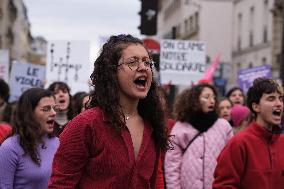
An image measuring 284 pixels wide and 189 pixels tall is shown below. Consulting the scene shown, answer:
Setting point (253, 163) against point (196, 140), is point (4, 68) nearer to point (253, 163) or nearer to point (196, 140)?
point (196, 140)

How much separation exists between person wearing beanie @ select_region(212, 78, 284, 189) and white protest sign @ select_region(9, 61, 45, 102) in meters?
7.62

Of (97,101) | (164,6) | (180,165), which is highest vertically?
(164,6)

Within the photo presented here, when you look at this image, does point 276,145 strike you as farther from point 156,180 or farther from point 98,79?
point 98,79

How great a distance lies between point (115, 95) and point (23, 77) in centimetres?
892

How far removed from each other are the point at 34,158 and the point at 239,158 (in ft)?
4.61

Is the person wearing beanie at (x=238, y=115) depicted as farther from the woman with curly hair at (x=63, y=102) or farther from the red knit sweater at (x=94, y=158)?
the red knit sweater at (x=94, y=158)

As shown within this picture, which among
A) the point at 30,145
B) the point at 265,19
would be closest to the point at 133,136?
the point at 30,145

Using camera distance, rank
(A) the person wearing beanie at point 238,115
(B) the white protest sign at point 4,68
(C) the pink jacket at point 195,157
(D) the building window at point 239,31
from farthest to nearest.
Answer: (D) the building window at point 239,31 < (B) the white protest sign at point 4,68 < (A) the person wearing beanie at point 238,115 < (C) the pink jacket at point 195,157

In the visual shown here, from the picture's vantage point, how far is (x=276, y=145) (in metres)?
4.69

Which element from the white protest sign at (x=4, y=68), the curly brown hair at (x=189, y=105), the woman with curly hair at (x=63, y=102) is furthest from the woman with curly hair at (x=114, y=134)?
the white protest sign at (x=4, y=68)

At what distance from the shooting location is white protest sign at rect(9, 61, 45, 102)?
12.0m

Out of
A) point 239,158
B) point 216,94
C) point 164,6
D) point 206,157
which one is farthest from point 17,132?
point 164,6

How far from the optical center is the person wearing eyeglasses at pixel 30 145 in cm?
477

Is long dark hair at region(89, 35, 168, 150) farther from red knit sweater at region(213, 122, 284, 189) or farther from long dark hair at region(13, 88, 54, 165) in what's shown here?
long dark hair at region(13, 88, 54, 165)
